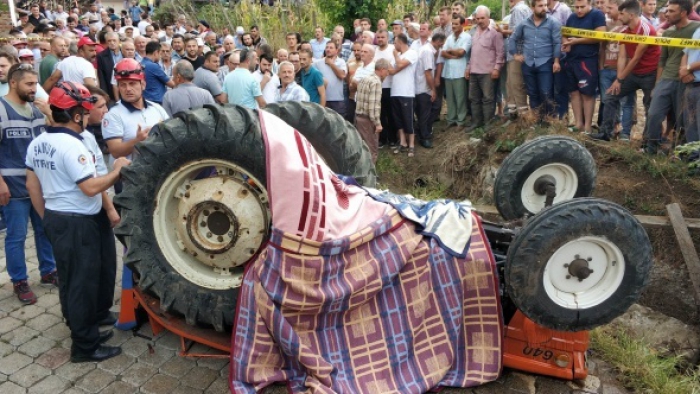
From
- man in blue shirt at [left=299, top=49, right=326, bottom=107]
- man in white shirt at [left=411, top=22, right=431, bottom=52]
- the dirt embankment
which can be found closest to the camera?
the dirt embankment

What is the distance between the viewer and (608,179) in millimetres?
6602

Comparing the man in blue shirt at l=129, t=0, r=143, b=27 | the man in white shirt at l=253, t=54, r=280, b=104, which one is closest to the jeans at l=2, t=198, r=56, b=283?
the man in white shirt at l=253, t=54, r=280, b=104

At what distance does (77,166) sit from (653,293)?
207 inches

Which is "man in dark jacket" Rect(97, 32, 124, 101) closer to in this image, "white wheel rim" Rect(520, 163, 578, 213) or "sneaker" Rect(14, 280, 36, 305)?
"sneaker" Rect(14, 280, 36, 305)

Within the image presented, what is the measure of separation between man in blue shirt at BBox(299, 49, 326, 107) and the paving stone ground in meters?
4.92

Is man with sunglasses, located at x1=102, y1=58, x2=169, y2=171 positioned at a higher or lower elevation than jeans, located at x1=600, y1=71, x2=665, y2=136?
higher

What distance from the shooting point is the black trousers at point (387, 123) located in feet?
30.9

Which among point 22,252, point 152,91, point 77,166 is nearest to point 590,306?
point 77,166

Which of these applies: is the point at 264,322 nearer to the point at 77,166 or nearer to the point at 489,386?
the point at 489,386

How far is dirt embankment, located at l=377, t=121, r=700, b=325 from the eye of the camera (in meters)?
5.66

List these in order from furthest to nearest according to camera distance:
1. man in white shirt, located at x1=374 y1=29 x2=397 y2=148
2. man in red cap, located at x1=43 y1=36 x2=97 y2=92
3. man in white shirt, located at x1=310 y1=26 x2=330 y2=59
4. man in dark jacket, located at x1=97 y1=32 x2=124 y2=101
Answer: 1. man in white shirt, located at x1=310 y1=26 x2=330 y2=59
2. man in dark jacket, located at x1=97 y1=32 x2=124 y2=101
3. man in white shirt, located at x1=374 y1=29 x2=397 y2=148
4. man in red cap, located at x1=43 y1=36 x2=97 y2=92

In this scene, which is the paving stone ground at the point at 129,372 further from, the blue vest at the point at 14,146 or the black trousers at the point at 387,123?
the black trousers at the point at 387,123

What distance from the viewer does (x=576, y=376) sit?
361 centimetres

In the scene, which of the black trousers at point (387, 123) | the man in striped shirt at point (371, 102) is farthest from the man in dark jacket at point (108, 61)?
the black trousers at point (387, 123)
